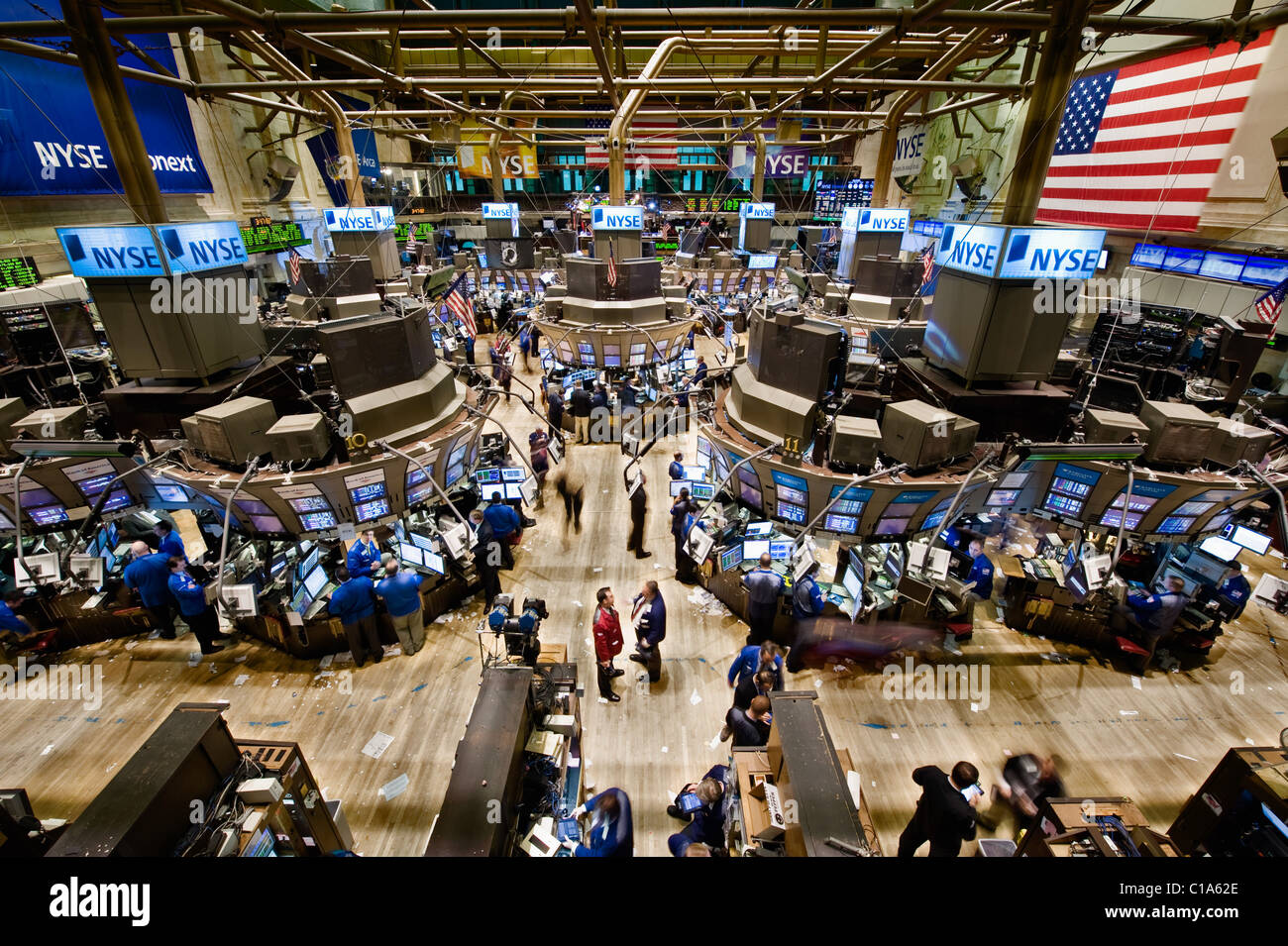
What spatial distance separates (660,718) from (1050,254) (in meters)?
7.31

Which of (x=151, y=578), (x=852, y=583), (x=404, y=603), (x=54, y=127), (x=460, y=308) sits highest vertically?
(x=54, y=127)

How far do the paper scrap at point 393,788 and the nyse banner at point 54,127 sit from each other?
1433cm

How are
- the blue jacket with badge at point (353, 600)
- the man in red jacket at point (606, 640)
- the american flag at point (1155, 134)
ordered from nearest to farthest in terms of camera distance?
the man in red jacket at point (606, 640) → the blue jacket with badge at point (353, 600) → the american flag at point (1155, 134)

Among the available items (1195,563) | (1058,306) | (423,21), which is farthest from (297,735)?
(1195,563)

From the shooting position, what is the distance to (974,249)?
6590 mm

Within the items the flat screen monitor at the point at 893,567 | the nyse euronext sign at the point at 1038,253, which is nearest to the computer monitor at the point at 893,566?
the flat screen monitor at the point at 893,567

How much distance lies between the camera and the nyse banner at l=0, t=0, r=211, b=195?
12492 mm

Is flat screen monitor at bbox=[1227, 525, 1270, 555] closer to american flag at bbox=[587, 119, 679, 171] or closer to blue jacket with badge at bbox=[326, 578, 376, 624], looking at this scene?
blue jacket with badge at bbox=[326, 578, 376, 624]

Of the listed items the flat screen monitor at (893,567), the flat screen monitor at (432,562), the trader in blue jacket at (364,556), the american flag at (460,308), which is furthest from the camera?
the american flag at (460,308)

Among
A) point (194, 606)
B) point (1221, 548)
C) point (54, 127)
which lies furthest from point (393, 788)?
point (54, 127)

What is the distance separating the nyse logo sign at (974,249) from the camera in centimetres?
621

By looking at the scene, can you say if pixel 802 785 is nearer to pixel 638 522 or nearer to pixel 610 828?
pixel 610 828

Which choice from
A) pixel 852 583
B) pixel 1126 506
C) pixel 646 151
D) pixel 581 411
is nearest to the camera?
pixel 1126 506

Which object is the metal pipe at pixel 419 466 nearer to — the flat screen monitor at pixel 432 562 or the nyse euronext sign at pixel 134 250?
the flat screen monitor at pixel 432 562
